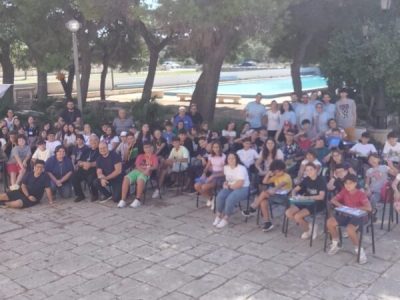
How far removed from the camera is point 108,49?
888 inches

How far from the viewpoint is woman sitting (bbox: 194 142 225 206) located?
7.82m

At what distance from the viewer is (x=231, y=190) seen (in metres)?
7.30

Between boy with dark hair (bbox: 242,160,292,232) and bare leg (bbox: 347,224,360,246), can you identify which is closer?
bare leg (bbox: 347,224,360,246)

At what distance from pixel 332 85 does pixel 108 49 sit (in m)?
12.2

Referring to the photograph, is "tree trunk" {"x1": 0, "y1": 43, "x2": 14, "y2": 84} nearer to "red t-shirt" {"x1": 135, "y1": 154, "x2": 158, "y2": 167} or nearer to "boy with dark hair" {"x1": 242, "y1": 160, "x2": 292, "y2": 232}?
"red t-shirt" {"x1": 135, "y1": 154, "x2": 158, "y2": 167}

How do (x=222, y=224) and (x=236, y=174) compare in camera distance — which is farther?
(x=236, y=174)

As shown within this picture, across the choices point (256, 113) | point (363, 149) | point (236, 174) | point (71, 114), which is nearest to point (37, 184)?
point (236, 174)

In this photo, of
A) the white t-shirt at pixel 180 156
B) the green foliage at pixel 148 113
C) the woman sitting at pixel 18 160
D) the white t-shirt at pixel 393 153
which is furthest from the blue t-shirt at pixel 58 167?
the green foliage at pixel 148 113

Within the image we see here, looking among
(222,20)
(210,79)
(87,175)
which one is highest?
(222,20)

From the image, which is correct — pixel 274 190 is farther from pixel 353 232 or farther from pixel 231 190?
pixel 353 232

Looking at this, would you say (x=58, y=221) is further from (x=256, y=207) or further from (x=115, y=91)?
(x=115, y=91)

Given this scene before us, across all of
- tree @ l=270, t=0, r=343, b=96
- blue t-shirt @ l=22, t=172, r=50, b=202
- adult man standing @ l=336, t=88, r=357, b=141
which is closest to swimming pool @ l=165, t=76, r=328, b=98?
tree @ l=270, t=0, r=343, b=96

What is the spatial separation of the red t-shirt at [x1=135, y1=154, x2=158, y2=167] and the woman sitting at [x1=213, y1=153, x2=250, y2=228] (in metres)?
1.59

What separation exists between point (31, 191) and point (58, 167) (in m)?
0.63
